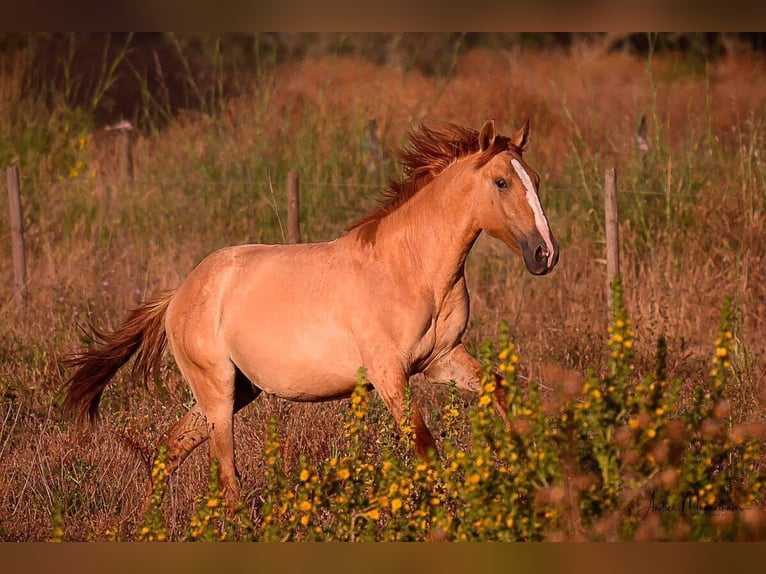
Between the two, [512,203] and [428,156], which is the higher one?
[428,156]

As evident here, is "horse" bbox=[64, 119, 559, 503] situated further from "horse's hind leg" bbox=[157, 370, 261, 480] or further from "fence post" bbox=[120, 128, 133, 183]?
"fence post" bbox=[120, 128, 133, 183]

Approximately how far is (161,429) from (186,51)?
513 inches

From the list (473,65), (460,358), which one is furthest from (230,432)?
(473,65)

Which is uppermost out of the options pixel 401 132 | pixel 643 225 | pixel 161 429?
pixel 401 132

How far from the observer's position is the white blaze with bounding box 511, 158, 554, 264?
15.8ft

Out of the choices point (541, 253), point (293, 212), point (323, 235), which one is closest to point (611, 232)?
point (293, 212)

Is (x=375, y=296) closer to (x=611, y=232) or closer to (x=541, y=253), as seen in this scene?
(x=541, y=253)

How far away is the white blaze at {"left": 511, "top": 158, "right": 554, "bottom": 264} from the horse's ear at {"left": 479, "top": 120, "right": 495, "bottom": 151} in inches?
6.9

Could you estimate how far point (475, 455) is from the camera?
3941 mm

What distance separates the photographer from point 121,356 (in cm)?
622

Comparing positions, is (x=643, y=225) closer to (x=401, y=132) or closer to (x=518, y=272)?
(x=518, y=272)

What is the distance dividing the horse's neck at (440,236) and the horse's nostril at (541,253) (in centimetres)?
51

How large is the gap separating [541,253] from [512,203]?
29cm

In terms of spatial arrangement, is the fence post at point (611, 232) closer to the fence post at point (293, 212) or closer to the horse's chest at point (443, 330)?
the fence post at point (293, 212)
